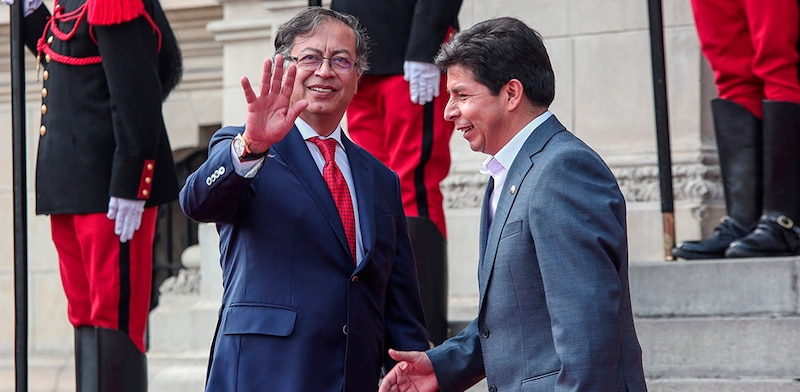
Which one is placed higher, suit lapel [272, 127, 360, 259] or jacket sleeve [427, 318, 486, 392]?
suit lapel [272, 127, 360, 259]

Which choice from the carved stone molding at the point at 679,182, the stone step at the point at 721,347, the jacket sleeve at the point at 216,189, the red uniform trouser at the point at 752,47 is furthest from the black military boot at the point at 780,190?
the jacket sleeve at the point at 216,189

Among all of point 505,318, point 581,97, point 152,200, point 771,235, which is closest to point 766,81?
point 771,235

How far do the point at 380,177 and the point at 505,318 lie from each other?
2.46 ft

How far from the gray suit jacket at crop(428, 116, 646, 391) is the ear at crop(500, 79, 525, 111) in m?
0.07

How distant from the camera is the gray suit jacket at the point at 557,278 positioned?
9.70ft

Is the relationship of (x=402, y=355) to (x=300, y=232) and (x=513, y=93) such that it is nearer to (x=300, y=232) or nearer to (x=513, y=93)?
(x=300, y=232)

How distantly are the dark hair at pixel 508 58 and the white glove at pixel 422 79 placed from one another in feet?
5.33

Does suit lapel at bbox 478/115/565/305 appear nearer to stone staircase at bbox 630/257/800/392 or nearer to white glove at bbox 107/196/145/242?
stone staircase at bbox 630/257/800/392

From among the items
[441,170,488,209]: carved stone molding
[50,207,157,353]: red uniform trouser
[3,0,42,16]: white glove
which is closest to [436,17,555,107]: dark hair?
[50,207,157,353]: red uniform trouser

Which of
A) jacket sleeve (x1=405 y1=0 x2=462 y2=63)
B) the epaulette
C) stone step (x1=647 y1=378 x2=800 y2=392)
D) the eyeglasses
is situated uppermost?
the epaulette

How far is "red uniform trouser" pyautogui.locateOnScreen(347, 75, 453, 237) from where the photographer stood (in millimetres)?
5043

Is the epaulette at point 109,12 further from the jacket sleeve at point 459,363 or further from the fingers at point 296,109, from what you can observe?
the jacket sleeve at point 459,363

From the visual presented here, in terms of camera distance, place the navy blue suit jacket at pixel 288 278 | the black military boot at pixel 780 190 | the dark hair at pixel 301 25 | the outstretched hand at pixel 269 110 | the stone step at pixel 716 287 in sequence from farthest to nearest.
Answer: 1. the black military boot at pixel 780 190
2. the stone step at pixel 716 287
3. the dark hair at pixel 301 25
4. the navy blue suit jacket at pixel 288 278
5. the outstretched hand at pixel 269 110

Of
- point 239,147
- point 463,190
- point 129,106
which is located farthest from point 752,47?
point 239,147
